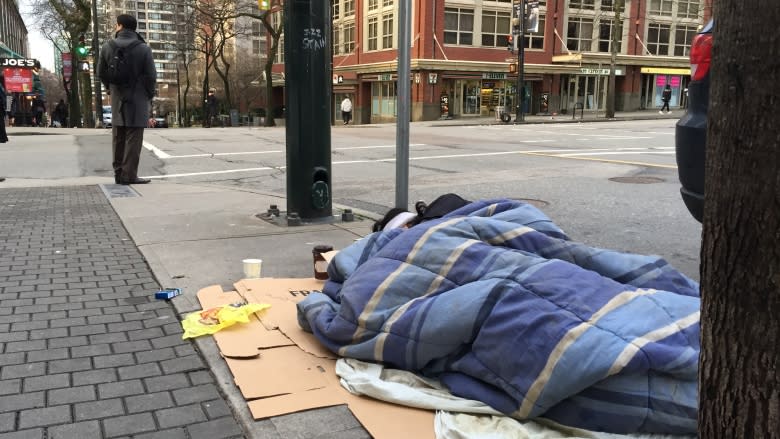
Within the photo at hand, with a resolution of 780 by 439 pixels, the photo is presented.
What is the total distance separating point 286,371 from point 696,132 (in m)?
2.40

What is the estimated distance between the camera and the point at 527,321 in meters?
2.52

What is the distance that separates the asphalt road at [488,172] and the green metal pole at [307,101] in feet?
4.90

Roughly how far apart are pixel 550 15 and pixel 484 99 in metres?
6.83

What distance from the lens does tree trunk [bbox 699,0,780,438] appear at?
1248 mm

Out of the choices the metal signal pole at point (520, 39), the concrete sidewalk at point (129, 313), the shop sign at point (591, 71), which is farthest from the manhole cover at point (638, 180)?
the shop sign at point (591, 71)

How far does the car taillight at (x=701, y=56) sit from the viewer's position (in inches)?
141

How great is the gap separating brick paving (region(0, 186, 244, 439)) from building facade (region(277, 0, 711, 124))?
1333 inches

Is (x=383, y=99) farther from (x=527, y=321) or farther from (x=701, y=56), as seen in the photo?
(x=527, y=321)

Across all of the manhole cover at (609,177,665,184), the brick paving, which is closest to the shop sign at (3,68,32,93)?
the manhole cover at (609,177,665,184)

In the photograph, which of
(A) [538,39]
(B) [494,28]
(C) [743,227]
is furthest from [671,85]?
(C) [743,227]

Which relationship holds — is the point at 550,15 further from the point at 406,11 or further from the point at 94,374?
the point at 94,374

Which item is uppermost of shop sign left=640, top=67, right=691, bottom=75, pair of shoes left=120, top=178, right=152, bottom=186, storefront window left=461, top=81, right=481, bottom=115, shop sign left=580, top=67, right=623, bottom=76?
shop sign left=640, top=67, right=691, bottom=75

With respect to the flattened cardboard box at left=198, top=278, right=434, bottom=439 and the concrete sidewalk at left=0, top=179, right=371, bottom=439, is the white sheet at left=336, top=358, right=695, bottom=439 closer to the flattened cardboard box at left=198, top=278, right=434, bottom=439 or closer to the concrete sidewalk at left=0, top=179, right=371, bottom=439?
the flattened cardboard box at left=198, top=278, right=434, bottom=439

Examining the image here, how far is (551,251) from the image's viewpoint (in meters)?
3.15
